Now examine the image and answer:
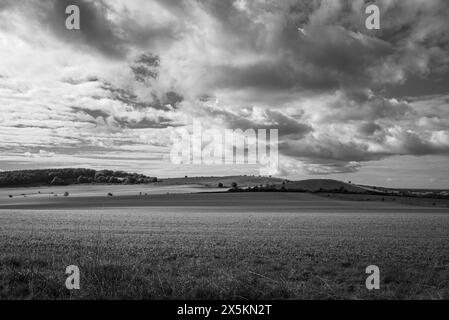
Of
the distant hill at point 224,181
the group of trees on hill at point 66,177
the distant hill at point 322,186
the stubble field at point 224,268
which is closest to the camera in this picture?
the stubble field at point 224,268

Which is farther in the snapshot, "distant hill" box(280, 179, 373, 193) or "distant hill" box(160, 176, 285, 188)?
"distant hill" box(160, 176, 285, 188)

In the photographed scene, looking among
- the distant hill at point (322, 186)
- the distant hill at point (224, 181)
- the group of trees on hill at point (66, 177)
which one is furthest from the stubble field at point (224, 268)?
the group of trees on hill at point (66, 177)

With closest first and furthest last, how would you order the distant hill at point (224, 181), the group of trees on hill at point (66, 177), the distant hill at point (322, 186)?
the distant hill at point (322, 186) < the distant hill at point (224, 181) < the group of trees on hill at point (66, 177)

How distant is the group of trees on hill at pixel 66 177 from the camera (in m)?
154

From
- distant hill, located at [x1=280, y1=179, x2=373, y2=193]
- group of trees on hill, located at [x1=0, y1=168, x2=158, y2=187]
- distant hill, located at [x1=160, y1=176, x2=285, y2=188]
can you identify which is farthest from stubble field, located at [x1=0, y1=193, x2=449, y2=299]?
group of trees on hill, located at [x1=0, y1=168, x2=158, y2=187]

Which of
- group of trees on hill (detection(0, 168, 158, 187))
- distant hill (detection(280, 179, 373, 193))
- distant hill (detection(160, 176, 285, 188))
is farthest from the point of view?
group of trees on hill (detection(0, 168, 158, 187))

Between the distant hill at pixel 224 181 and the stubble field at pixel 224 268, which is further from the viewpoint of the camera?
the distant hill at pixel 224 181

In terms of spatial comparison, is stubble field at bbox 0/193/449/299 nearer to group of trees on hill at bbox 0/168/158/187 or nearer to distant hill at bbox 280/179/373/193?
distant hill at bbox 280/179/373/193

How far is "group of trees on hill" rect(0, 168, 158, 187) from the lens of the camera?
153875 millimetres

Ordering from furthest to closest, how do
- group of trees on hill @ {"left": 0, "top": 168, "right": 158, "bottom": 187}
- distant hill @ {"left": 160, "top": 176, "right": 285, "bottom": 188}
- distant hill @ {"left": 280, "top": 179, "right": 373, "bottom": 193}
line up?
1. group of trees on hill @ {"left": 0, "top": 168, "right": 158, "bottom": 187}
2. distant hill @ {"left": 160, "top": 176, "right": 285, "bottom": 188}
3. distant hill @ {"left": 280, "top": 179, "right": 373, "bottom": 193}

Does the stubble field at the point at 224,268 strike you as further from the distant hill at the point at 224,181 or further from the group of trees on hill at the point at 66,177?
the group of trees on hill at the point at 66,177

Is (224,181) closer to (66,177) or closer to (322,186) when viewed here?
(322,186)
